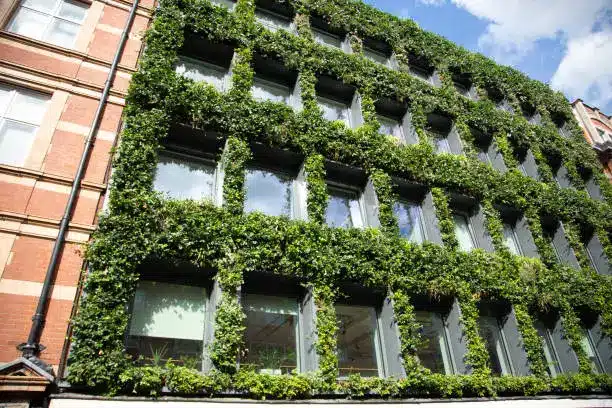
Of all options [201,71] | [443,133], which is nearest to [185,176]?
[201,71]

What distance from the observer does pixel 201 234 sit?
9984 mm

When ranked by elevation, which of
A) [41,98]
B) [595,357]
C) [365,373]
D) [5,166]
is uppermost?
[41,98]

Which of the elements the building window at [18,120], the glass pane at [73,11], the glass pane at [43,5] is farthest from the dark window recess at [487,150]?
the glass pane at [43,5]

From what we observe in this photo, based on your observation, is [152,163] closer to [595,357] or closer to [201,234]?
[201,234]

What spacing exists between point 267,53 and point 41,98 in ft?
24.9

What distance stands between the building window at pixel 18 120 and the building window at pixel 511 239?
16.6m

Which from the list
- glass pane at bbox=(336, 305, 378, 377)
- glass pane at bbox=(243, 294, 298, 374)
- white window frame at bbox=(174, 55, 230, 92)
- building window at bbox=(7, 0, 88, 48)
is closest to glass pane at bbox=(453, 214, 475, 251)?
glass pane at bbox=(336, 305, 378, 377)

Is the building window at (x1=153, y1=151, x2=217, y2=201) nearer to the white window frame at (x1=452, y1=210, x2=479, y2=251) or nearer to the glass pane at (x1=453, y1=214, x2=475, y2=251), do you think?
the glass pane at (x1=453, y1=214, x2=475, y2=251)

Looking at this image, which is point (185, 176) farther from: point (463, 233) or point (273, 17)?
point (463, 233)

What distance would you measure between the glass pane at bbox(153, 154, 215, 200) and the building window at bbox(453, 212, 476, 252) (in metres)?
9.38

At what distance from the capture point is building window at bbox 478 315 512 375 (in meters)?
12.7

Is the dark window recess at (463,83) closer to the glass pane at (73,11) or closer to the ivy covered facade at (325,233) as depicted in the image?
the ivy covered facade at (325,233)

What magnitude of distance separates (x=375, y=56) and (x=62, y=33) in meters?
13.0

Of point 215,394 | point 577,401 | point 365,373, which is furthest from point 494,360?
point 215,394
